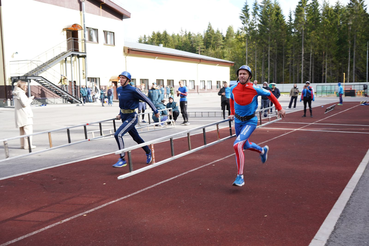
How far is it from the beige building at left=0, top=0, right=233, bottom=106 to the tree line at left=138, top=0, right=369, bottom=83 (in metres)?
44.4

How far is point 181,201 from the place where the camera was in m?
5.16

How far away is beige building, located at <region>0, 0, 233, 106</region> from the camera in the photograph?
1206 inches

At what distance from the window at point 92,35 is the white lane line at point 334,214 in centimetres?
3523

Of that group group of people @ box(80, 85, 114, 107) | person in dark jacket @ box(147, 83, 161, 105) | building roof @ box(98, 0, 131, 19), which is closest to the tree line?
building roof @ box(98, 0, 131, 19)

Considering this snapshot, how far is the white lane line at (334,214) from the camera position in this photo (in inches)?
149

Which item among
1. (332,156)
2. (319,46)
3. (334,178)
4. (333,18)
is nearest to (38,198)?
(334,178)

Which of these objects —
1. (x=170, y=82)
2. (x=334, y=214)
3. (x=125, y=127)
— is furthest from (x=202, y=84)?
(x=334, y=214)

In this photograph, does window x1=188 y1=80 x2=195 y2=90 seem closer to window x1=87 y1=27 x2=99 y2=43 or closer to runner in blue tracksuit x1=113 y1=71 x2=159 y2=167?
window x1=87 y1=27 x2=99 y2=43

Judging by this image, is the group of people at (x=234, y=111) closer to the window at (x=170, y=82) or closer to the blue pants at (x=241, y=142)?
the blue pants at (x=241, y=142)

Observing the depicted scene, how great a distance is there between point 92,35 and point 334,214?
37.0 meters

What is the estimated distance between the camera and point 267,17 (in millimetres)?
80500

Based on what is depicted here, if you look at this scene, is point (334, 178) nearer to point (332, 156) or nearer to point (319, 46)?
point (332, 156)

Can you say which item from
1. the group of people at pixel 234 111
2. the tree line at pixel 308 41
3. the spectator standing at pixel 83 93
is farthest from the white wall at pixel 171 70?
the group of people at pixel 234 111

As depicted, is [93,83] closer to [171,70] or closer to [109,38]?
[109,38]
